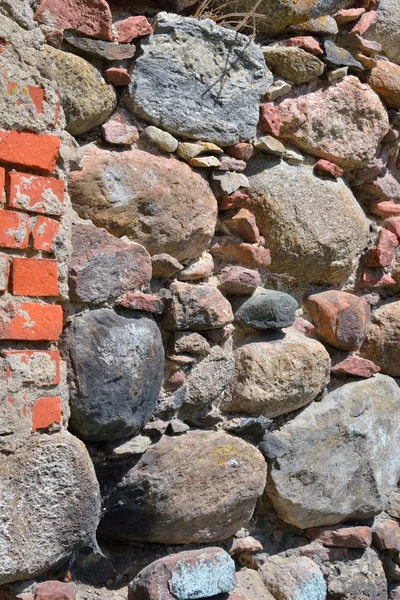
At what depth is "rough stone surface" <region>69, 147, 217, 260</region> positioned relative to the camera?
169 cm

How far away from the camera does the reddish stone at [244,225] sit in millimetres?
2023

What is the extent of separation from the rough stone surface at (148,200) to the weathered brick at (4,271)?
0.29 metres

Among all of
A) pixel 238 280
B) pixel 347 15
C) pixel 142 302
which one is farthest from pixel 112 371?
pixel 347 15

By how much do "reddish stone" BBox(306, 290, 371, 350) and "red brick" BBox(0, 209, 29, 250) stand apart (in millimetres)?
1036

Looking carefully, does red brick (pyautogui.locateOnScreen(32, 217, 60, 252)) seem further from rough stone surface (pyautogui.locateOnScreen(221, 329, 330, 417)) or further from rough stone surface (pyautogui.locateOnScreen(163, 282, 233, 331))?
rough stone surface (pyautogui.locateOnScreen(221, 329, 330, 417))

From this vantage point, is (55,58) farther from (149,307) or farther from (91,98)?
(149,307)

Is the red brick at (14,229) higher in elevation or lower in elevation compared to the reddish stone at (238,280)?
higher

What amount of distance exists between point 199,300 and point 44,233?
48 cm

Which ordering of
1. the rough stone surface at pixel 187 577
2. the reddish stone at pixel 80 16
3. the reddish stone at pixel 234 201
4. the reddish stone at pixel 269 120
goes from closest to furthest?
the reddish stone at pixel 80 16
the rough stone surface at pixel 187 577
the reddish stone at pixel 234 201
the reddish stone at pixel 269 120

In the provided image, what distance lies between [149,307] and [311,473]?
0.73 meters

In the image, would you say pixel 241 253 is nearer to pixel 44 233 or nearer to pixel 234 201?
pixel 234 201

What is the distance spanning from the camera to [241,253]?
204 centimetres

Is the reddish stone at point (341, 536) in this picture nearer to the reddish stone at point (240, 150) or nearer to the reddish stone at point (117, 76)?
the reddish stone at point (240, 150)

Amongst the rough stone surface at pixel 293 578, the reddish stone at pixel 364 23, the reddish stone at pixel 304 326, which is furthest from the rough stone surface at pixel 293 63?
the rough stone surface at pixel 293 578
